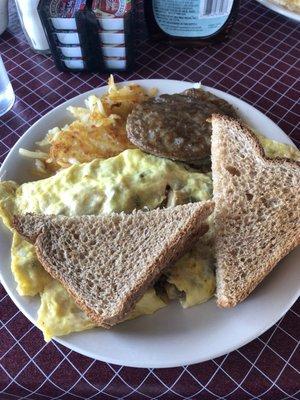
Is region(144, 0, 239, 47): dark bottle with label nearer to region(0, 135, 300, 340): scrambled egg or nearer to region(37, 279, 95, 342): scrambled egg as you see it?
region(0, 135, 300, 340): scrambled egg

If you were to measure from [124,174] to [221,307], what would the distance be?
493mm

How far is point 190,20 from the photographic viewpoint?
6.18 ft

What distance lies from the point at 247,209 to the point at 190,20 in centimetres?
104

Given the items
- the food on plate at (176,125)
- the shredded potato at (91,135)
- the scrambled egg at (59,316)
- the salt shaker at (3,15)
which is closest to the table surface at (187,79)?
the salt shaker at (3,15)

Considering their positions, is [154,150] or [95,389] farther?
[154,150]

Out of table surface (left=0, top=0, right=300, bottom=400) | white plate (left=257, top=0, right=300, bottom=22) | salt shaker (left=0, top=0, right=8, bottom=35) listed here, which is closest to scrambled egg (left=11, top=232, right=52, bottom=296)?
table surface (left=0, top=0, right=300, bottom=400)

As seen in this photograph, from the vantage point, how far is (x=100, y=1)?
5.49 feet

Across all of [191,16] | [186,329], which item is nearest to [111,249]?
[186,329]

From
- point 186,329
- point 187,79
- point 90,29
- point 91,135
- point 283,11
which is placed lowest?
point 186,329

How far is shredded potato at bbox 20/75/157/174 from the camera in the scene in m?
1.47

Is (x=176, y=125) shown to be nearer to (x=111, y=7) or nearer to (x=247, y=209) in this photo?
(x=247, y=209)

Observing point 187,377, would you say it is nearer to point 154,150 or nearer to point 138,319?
point 138,319

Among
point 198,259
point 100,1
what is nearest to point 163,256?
point 198,259

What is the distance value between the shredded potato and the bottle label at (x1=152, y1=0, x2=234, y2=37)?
0.51 metres
